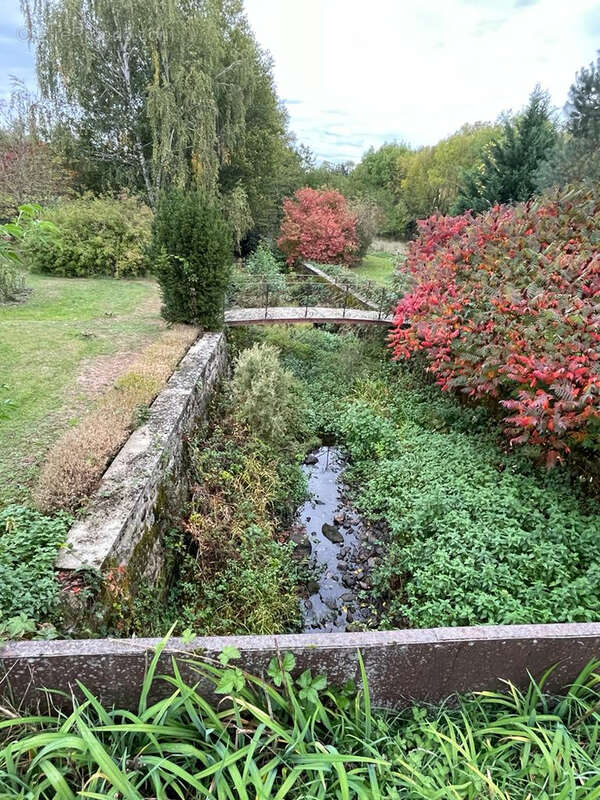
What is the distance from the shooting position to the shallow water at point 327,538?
4238 millimetres

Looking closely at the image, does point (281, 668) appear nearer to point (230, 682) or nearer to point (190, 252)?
point (230, 682)

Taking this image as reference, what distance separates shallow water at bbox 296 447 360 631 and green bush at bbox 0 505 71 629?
235 centimetres

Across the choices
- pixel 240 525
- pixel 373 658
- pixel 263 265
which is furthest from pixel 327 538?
pixel 263 265

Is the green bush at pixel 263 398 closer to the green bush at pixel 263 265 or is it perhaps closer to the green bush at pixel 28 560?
the green bush at pixel 28 560

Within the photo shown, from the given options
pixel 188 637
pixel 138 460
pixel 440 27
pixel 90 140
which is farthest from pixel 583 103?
pixel 90 140

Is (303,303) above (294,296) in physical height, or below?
below

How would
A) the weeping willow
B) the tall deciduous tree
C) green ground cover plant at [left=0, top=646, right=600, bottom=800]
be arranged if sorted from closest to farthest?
green ground cover plant at [left=0, top=646, right=600, bottom=800]
the weeping willow
the tall deciduous tree

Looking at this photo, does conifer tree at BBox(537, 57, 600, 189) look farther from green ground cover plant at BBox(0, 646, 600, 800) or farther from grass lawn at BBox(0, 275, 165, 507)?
green ground cover plant at BBox(0, 646, 600, 800)

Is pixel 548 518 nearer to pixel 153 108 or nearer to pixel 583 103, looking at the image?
pixel 583 103

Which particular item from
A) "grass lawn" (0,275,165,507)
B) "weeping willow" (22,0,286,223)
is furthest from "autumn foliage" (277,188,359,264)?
"grass lawn" (0,275,165,507)

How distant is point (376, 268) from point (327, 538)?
16.3 m

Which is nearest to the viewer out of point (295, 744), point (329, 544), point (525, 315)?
point (295, 744)

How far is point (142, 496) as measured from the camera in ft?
11.6

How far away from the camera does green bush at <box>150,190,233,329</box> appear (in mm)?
7043
